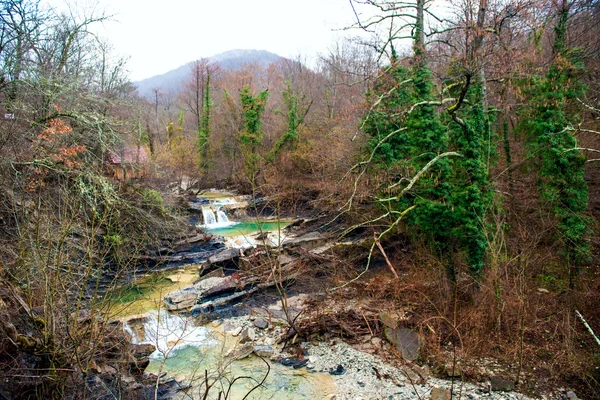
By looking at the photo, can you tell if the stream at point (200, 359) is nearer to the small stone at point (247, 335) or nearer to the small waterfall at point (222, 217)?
the small stone at point (247, 335)

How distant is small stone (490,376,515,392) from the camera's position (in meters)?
6.79

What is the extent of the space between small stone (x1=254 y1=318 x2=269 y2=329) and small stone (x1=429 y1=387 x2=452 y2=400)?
14.8 ft

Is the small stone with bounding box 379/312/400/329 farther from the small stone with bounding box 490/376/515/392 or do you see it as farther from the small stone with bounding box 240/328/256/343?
the small stone with bounding box 240/328/256/343

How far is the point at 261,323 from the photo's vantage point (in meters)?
9.96

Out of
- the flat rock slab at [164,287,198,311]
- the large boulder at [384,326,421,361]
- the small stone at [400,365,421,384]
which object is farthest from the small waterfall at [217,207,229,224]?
the small stone at [400,365,421,384]

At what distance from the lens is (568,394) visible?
6641 millimetres

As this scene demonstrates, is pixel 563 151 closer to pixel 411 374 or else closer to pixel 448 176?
pixel 448 176

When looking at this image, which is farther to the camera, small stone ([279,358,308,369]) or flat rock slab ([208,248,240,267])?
flat rock slab ([208,248,240,267])

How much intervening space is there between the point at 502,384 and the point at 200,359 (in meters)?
5.98

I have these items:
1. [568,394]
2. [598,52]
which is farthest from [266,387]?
[598,52]

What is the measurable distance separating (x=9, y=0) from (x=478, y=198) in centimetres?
1280

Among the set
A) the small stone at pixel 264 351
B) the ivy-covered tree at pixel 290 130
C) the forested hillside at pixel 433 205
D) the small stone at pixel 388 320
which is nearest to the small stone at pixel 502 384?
the forested hillside at pixel 433 205

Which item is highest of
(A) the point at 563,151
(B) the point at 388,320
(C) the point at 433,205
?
Answer: (A) the point at 563,151

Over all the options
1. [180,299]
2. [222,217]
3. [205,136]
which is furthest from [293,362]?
[205,136]
